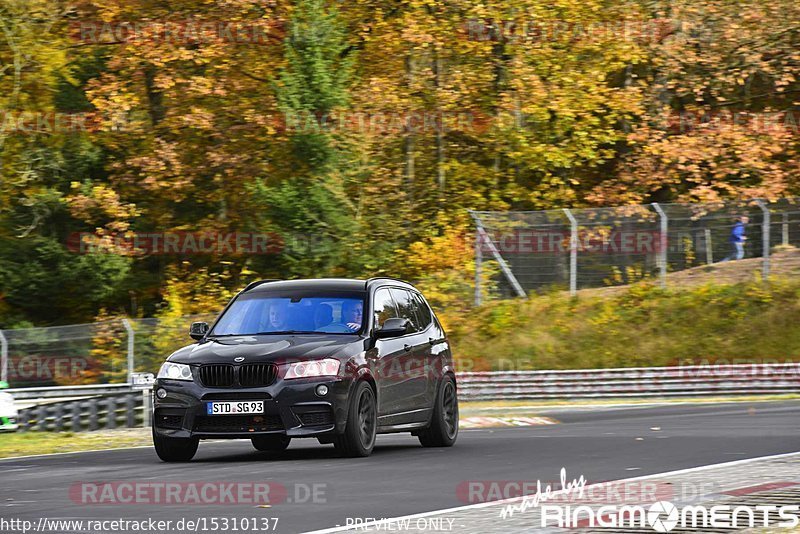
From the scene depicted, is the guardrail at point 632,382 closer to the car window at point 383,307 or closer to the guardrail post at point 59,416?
the guardrail post at point 59,416

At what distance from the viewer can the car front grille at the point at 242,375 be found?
44.2 ft

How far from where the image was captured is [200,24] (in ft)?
137

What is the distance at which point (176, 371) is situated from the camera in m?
13.8

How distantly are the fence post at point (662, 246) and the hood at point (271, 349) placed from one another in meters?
19.8

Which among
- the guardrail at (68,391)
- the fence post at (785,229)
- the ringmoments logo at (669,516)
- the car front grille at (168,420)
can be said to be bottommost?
the guardrail at (68,391)

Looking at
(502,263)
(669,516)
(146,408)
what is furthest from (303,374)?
(502,263)

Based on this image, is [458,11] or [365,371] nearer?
[365,371]

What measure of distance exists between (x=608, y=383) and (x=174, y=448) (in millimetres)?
16781

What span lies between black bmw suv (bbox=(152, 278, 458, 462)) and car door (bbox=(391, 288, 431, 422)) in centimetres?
1

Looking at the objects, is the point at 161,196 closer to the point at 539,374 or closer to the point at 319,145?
the point at 319,145

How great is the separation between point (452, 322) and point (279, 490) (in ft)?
79.0

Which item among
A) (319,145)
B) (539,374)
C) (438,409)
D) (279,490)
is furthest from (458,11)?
(279,490)

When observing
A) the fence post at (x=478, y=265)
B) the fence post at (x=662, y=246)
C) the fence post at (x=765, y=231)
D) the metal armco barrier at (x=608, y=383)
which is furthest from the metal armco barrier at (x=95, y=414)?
the fence post at (x=765, y=231)

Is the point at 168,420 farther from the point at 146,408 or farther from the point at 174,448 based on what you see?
the point at 146,408
